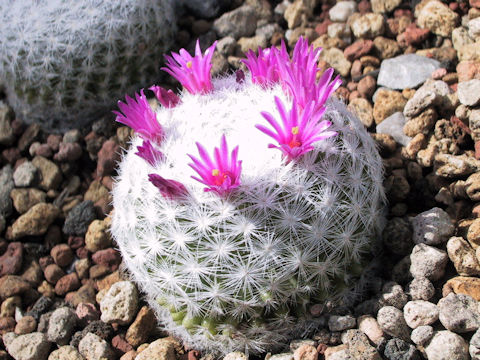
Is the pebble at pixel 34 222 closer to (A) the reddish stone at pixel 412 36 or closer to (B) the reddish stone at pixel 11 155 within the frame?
(B) the reddish stone at pixel 11 155

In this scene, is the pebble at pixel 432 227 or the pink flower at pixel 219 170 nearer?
the pink flower at pixel 219 170

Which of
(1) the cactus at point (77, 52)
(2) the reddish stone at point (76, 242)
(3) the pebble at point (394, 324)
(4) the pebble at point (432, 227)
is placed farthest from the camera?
(1) the cactus at point (77, 52)

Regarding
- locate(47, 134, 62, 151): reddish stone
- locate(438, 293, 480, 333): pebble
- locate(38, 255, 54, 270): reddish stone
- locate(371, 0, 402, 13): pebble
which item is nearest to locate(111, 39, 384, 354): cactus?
locate(438, 293, 480, 333): pebble

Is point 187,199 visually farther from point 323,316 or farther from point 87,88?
point 87,88

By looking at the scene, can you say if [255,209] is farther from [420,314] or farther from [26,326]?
[26,326]

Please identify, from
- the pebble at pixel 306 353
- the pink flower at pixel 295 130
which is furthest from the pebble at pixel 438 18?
the pebble at pixel 306 353
